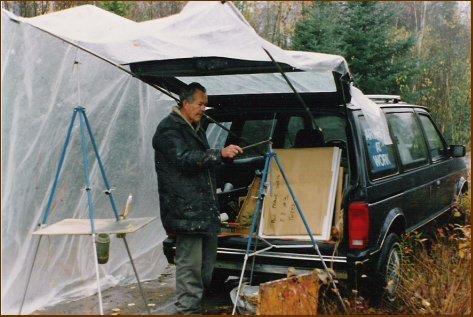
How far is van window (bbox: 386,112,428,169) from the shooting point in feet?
19.0

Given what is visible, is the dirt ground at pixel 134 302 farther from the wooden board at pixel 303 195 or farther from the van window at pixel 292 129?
the van window at pixel 292 129

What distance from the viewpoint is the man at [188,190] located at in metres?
4.36

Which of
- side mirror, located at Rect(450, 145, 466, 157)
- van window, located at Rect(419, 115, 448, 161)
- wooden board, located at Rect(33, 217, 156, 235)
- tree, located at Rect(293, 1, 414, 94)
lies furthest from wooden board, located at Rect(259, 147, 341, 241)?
tree, located at Rect(293, 1, 414, 94)

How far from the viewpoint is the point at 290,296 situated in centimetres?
427

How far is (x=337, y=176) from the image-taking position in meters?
5.12

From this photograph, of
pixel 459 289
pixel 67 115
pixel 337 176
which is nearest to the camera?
pixel 459 289

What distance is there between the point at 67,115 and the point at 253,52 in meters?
2.31

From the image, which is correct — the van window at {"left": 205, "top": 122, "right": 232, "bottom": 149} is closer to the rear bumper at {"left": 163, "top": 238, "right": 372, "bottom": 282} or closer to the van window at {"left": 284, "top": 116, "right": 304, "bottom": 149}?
the van window at {"left": 284, "top": 116, "right": 304, "bottom": 149}

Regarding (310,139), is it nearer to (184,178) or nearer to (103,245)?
(184,178)

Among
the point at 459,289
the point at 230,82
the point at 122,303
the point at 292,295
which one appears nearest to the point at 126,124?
the point at 230,82

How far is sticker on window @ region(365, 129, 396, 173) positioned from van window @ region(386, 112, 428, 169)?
1.36 feet

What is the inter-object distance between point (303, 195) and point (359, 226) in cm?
79

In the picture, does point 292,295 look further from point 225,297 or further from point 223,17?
point 223,17

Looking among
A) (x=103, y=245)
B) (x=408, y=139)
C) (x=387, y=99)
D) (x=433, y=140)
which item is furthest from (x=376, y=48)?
(x=103, y=245)
